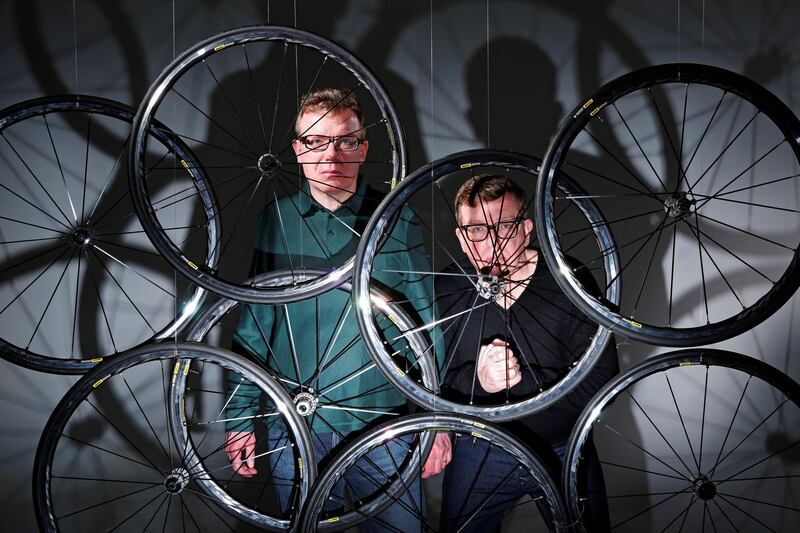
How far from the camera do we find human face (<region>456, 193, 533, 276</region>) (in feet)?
10.1

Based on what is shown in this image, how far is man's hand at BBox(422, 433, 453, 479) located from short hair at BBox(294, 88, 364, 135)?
1190 millimetres

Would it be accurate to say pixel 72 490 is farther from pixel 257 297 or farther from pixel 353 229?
pixel 353 229

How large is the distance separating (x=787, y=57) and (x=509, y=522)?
2151mm

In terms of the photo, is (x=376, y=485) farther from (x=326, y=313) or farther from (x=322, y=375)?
(x=326, y=313)

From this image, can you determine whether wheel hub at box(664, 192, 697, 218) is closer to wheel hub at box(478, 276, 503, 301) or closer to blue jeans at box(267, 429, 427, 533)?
wheel hub at box(478, 276, 503, 301)

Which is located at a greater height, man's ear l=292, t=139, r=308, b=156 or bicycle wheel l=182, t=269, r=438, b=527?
man's ear l=292, t=139, r=308, b=156

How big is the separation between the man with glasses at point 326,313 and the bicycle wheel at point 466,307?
8 centimetres

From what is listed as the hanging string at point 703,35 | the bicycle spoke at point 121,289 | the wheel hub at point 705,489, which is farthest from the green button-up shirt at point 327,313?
the hanging string at point 703,35

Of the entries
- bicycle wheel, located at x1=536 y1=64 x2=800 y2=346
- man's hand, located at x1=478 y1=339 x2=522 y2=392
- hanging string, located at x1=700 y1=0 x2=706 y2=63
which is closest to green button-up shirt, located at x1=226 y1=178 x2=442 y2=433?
man's hand, located at x1=478 y1=339 x2=522 y2=392

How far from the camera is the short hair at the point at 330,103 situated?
3.11m

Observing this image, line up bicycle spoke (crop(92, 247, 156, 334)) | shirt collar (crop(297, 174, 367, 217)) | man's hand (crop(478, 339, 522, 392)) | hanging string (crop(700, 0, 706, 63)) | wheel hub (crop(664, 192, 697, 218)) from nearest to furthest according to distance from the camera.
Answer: wheel hub (crop(664, 192, 697, 218)), man's hand (crop(478, 339, 522, 392)), shirt collar (crop(297, 174, 367, 217)), hanging string (crop(700, 0, 706, 63)), bicycle spoke (crop(92, 247, 156, 334))

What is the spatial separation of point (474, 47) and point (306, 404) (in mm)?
1533

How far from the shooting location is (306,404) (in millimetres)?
3070

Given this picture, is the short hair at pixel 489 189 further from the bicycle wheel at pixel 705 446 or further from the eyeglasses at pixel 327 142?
the bicycle wheel at pixel 705 446
